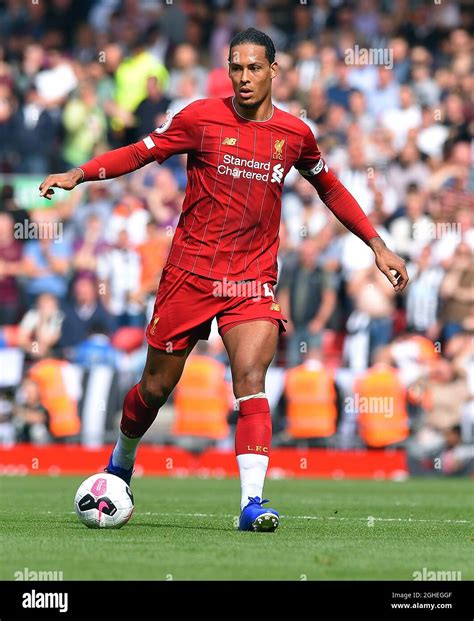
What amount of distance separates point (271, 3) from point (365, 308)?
7.80m

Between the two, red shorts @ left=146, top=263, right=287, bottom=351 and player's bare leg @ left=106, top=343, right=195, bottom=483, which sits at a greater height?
red shorts @ left=146, top=263, right=287, bottom=351

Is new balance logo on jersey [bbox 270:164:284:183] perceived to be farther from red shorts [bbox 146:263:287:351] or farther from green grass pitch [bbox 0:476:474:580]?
green grass pitch [bbox 0:476:474:580]

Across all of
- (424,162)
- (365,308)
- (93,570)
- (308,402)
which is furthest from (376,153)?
(93,570)

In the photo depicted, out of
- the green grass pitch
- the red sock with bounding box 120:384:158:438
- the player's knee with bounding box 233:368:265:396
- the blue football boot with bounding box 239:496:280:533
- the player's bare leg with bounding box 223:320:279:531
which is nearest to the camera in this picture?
the green grass pitch

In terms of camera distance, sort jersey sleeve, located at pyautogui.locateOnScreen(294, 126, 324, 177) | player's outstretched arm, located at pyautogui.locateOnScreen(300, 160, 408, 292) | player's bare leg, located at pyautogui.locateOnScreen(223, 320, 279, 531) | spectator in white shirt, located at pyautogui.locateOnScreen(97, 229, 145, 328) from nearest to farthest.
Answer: player's bare leg, located at pyautogui.locateOnScreen(223, 320, 279, 531), jersey sleeve, located at pyautogui.locateOnScreen(294, 126, 324, 177), player's outstretched arm, located at pyautogui.locateOnScreen(300, 160, 408, 292), spectator in white shirt, located at pyautogui.locateOnScreen(97, 229, 145, 328)

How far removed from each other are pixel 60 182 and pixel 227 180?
1.09 m

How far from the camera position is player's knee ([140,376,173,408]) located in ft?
29.1

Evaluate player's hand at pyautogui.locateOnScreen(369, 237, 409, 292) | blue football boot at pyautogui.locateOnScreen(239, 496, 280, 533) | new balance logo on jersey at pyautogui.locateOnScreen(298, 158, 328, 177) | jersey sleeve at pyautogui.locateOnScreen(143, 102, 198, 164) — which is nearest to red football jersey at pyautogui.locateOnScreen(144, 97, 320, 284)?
jersey sleeve at pyautogui.locateOnScreen(143, 102, 198, 164)

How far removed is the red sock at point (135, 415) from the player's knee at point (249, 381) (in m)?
0.77

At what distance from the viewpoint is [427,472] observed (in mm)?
17125

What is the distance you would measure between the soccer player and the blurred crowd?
28.6 ft

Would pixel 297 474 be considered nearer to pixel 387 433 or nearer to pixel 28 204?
pixel 387 433

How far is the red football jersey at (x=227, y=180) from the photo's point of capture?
8.64m
